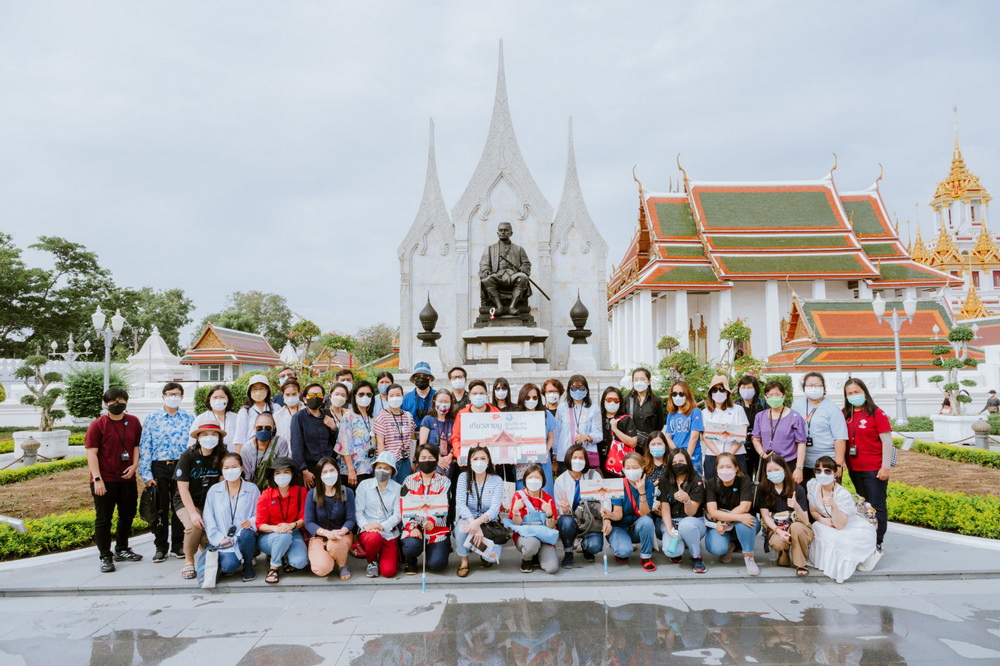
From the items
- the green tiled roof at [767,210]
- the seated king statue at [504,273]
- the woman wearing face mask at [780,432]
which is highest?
the green tiled roof at [767,210]

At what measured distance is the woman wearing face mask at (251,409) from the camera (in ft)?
19.0

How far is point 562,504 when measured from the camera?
17.7ft

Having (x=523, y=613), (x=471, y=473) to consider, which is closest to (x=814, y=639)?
(x=523, y=613)

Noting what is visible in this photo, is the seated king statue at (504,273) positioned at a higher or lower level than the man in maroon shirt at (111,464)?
higher

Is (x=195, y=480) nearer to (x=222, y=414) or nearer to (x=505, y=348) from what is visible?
(x=222, y=414)

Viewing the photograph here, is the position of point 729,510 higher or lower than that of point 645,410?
lower

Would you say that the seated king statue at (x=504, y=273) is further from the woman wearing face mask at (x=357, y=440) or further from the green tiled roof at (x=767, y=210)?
the green tiled roof at (x=767, y=210)

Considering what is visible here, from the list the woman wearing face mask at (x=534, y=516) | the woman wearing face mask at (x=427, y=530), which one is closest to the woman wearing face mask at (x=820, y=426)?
the woman wearing face mask at (x=534, y=516)

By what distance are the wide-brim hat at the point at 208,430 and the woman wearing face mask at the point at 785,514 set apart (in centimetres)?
463

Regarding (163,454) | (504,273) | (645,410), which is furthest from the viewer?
(504,273)

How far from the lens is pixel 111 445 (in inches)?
216

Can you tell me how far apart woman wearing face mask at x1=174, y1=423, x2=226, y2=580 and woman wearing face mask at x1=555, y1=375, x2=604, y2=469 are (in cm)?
311

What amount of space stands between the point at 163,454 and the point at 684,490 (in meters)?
4.62

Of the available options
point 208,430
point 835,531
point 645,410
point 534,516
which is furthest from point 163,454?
point 835,531
